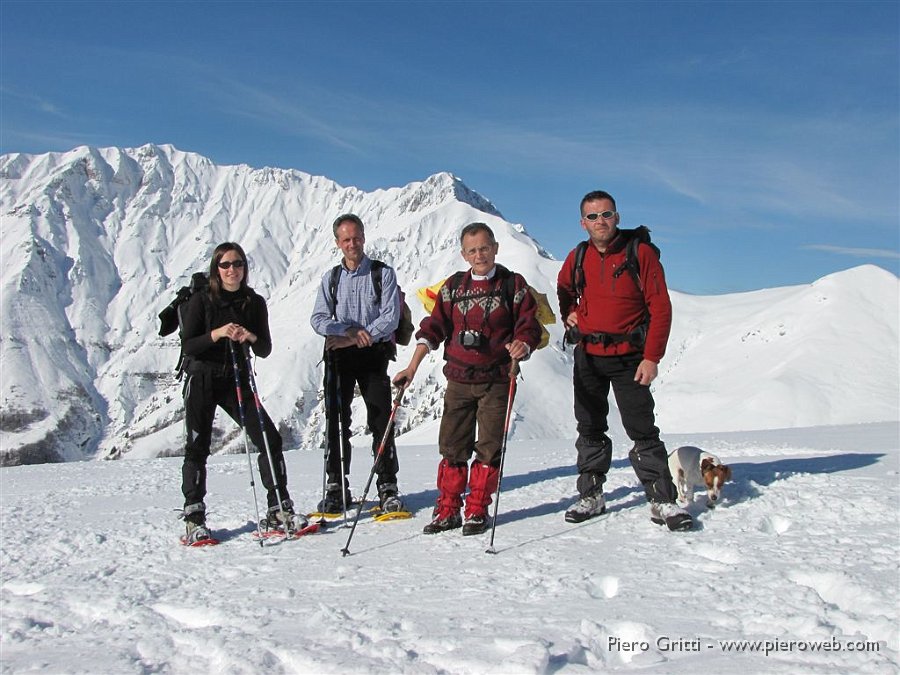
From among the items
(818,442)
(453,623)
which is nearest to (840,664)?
(453,623)

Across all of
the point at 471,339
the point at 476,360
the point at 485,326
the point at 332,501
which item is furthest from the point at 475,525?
the point at 332,501

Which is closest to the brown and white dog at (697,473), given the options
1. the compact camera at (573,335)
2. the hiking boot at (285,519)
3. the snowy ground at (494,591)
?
the snowy ground at (494,591)

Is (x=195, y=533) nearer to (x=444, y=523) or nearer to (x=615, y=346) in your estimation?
(x=444, y=523)

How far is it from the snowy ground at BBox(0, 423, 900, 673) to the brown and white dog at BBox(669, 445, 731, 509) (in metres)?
0.14

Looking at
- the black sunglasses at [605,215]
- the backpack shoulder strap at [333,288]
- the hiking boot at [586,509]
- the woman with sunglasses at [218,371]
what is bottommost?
the hiking boot at [586,509]

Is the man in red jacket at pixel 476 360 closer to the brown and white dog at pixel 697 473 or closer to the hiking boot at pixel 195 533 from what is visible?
the brown and white dog at pixel 697 473

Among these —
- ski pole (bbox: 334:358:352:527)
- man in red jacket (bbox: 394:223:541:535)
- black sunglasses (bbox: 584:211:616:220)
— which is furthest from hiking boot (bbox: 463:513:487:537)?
black sunglasses (bbox: 584:211:616:220)

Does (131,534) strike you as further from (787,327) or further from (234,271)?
(787,327)

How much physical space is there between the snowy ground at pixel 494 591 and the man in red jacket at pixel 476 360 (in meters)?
0.47

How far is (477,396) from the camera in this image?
5773 mm

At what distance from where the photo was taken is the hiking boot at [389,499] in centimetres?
632

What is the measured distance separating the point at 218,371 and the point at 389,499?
2.00 m

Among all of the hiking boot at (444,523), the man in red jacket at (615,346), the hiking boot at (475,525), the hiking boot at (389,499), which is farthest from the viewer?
the hiking boot at (389,499)

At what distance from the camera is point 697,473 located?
5.89 meters
